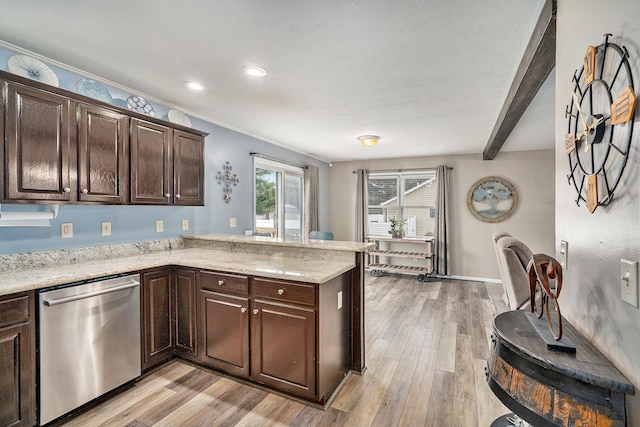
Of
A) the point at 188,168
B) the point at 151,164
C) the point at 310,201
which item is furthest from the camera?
the point at 310,201

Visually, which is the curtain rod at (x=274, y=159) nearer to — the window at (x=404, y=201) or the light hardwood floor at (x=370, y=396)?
the window at (x=404, y=201)

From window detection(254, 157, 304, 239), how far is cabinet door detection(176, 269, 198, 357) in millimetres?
1967

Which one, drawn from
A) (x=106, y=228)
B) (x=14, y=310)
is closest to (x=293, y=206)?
(x=106, y=228)

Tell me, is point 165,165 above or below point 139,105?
below

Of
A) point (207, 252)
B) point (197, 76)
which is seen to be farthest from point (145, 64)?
point (207, 252)

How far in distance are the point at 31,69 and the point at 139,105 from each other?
0.80 m

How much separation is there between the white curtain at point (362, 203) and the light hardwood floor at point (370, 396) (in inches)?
131

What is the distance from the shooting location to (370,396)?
2188mm

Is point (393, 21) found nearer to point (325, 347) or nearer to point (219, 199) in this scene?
point (325, 347)

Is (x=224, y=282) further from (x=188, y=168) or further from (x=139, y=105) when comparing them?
(x=139, y=105)

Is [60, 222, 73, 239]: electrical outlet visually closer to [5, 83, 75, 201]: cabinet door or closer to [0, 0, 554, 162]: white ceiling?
[5, 83, 75, 201]: cabinet door

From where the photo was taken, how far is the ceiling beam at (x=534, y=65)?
1617mm

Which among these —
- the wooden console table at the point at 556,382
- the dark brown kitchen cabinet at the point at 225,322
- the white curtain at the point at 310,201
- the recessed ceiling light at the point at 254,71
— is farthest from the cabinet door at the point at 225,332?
the white curtain at the point at 310,201

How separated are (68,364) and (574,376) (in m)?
2.61
